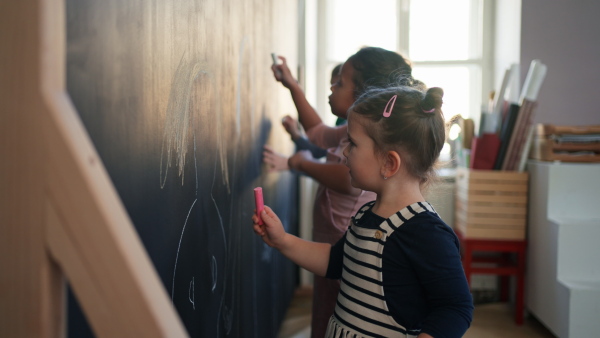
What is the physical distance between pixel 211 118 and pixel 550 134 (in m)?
2.42

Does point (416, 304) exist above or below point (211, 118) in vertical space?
below

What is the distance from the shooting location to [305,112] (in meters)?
2.17

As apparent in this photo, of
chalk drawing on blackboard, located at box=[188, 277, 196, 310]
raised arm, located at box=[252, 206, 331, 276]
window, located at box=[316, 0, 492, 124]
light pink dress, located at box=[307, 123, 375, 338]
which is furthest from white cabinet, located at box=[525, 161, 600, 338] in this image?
chalk drawing on blackboard, located at box=[188, 277, 196, 310]

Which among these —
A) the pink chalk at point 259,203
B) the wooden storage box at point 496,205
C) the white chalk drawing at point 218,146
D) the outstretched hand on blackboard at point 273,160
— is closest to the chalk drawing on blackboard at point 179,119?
the white chalk drawing at point 218,146

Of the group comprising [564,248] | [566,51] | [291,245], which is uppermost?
[566,51]

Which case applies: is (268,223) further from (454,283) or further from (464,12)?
(464,12)

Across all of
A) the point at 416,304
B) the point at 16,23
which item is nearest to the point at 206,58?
the point at 416,304

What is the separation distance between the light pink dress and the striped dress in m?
0.59

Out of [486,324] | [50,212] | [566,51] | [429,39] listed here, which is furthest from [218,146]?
[429,39]

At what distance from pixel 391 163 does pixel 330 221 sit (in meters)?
0.70

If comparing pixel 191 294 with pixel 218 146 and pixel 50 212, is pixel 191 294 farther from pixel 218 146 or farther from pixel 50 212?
pixel 50 212

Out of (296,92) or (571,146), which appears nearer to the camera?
(296,92)

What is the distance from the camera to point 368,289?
1.13 m

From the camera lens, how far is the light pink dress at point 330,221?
180 cm
